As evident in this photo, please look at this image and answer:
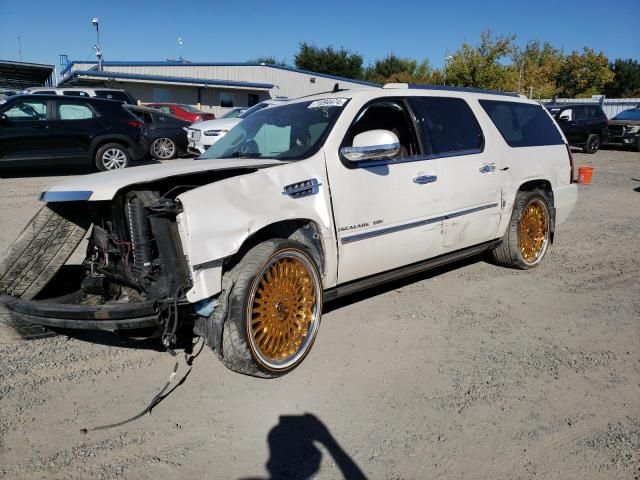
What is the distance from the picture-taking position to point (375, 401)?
122 inches

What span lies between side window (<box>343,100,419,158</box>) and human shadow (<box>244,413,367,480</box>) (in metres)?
2.28

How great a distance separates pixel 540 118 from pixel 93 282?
4899 millimetres

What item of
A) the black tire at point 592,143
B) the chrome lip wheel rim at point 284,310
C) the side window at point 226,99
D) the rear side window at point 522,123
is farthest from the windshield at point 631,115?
the chrome lip wheel rim at point 284,310

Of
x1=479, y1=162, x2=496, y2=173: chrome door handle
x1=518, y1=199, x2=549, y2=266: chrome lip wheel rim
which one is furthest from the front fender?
x1=518, y1=199, x2=549, y2=266: chrome lip wheel rim

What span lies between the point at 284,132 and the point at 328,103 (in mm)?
412

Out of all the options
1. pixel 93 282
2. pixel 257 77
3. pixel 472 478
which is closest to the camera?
pixel 472 478

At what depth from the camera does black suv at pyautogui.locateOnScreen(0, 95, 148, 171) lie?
1106 centimetres

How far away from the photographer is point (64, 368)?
3.51 m

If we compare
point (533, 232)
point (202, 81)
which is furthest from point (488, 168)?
point (202, 81)

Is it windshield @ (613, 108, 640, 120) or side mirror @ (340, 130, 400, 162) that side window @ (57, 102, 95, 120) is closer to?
side mirror @ (340, 130, 400, 162)

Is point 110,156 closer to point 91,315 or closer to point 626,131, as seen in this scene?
point 91,315

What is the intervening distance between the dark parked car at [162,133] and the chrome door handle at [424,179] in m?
11.6

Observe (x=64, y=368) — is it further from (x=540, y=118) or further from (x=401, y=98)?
(x=540, y=118)

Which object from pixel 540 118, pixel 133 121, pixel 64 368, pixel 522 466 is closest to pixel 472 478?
pixel 522 466
